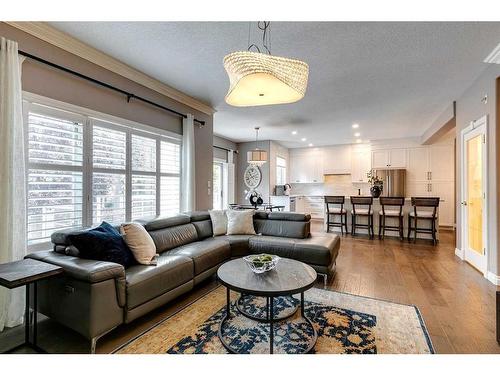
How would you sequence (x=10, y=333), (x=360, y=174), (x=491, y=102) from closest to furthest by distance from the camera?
1. (x=10, y=333)
2. (x=491, y=102)
3. (x=360, y=174)

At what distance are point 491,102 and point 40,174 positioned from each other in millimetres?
5286

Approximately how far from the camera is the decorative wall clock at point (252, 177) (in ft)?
26.3

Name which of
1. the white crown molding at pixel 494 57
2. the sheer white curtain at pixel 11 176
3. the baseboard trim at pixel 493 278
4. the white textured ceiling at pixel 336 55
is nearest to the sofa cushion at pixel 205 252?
the sheer white curtain at pixel 11 176

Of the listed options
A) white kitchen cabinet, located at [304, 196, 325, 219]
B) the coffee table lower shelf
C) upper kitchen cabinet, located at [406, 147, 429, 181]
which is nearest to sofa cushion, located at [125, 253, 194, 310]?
the coffee table lower shelf

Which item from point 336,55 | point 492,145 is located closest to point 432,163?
point 492,145

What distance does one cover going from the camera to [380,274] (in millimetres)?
3385

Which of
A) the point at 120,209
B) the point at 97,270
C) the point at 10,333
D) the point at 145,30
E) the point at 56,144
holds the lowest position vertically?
the point at 10,333

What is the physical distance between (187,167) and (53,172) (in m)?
2.00

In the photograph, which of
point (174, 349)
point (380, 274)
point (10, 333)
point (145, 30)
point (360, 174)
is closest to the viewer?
point (174, 349)

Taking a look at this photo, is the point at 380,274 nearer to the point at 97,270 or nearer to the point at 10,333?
the point at 97,270

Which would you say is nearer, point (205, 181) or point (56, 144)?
point (56, 144)

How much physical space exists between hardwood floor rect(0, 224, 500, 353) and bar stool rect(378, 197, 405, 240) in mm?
844

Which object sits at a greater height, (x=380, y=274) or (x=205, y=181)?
(x=205, y=181)

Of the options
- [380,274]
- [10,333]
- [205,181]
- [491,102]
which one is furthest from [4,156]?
[491,102]
